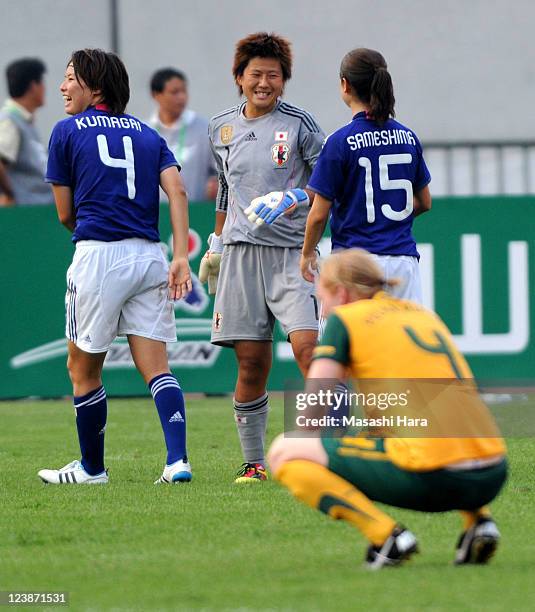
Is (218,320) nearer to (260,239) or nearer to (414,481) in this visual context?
(260,239)

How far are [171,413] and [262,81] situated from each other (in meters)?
1.68

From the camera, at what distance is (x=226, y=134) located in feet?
26.6

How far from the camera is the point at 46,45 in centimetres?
1698

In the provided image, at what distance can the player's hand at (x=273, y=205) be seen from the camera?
773 centimetres

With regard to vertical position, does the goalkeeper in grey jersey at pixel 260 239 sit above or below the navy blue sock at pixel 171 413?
above

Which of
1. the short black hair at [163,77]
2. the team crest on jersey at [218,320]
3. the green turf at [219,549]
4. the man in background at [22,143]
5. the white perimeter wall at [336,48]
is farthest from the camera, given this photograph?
the white perimeter wall at [336,48]

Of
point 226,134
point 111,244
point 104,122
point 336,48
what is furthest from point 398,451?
point 336,48

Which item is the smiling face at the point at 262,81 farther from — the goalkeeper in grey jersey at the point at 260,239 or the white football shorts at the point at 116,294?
the white football shorts at the point at 116,294

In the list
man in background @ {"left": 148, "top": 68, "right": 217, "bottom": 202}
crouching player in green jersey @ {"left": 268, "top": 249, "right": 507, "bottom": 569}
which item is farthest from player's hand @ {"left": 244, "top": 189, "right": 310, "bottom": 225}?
man in background @ {"left": 148, "top": 68, "right": 217, "bottom": 202}

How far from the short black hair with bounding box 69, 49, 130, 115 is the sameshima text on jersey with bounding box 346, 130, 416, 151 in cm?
116

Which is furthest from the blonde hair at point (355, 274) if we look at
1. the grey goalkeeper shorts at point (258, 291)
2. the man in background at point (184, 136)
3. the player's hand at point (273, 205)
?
the man in background at point (184, 136)

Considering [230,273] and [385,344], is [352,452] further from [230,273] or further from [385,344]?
[230,273]

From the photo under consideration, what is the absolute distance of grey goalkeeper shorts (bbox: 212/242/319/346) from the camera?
7.98 meters

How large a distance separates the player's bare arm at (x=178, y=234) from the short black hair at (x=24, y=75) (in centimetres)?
609
